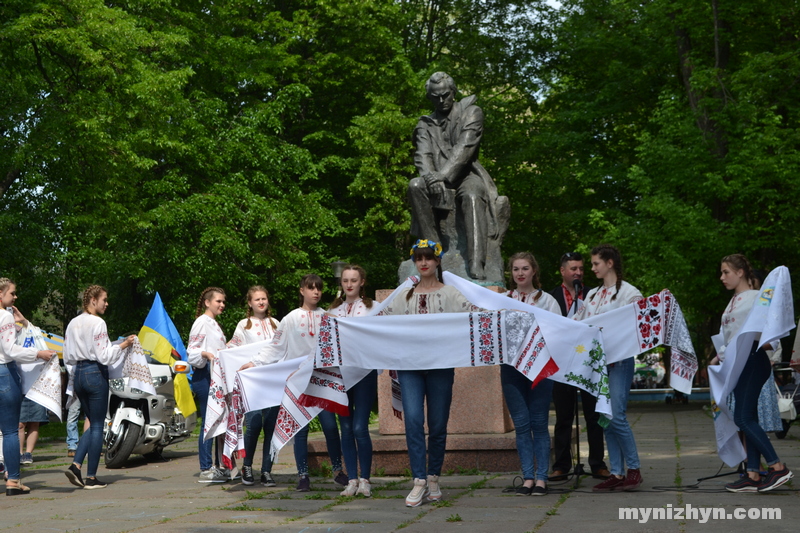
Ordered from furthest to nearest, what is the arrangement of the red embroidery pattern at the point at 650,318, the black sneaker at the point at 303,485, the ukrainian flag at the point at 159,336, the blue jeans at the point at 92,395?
the ukrainian flag at the point at 159,336 < the blue jeans at the point at 92,395 < the black sneaker at the point at 303,485 < the red embroidery pattern at the point at 650,318

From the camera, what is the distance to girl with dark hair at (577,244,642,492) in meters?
7.27

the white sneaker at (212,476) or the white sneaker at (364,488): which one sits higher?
the white sneaker at (364,488)

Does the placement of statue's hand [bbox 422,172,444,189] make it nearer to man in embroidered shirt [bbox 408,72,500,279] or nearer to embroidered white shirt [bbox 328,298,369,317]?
man in embroidered shirt [bbox 408,72,500,279]

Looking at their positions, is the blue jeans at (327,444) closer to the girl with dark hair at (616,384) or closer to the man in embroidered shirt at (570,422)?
the man in embroidered shirt at (570,422)

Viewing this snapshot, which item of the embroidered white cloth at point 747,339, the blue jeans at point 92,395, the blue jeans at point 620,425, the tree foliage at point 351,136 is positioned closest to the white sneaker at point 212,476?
the blue jeans at point 92,395

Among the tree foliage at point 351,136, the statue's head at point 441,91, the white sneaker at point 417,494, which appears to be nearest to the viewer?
the white sneaker at point 417,494

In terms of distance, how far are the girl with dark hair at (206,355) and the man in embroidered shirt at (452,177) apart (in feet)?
8.07

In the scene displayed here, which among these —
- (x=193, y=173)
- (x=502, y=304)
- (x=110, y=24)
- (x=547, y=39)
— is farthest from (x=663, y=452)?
(x=547, y=39)

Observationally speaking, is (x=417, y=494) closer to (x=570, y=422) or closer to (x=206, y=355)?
(x=570, y=422)

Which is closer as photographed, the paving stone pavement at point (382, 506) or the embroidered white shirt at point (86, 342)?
the paving stone pavement at point (382, 506)

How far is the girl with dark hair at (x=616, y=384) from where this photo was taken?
7273 mm

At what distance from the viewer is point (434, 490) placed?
7.02m

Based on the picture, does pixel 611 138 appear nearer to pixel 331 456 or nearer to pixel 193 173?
pixel 193 173

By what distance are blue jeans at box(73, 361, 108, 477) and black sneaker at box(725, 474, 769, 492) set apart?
5592 mm
